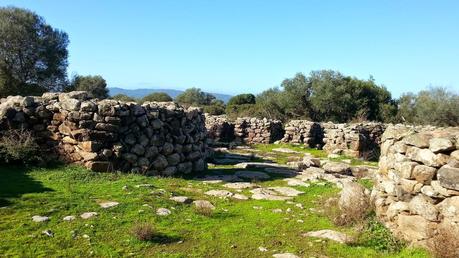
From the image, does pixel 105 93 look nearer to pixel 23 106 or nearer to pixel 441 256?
pixel 23 106

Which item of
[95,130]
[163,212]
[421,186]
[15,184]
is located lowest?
[163,212]

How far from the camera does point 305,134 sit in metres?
24.5

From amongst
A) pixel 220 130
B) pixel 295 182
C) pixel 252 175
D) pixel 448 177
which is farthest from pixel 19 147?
pixel 220 130

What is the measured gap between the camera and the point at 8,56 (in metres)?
29.3

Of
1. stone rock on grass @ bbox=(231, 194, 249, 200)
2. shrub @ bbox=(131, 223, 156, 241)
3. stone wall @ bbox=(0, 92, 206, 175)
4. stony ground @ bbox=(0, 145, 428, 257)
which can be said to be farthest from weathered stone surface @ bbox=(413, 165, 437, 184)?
stone wall @ bbox=(0, 92, 206, 175)

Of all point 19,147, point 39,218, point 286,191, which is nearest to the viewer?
point 39,218

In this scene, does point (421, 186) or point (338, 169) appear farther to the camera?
point (338, 169)

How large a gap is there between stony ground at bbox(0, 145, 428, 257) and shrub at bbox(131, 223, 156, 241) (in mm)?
70

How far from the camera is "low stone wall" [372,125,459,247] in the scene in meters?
5.86

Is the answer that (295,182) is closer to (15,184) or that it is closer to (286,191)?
(286,191)

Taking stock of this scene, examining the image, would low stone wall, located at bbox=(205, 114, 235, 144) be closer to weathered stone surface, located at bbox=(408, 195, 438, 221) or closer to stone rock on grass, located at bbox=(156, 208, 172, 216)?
stone rock on grass, located at bbox=(156, 208, 172, 216)

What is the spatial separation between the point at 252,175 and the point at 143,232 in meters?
6.39

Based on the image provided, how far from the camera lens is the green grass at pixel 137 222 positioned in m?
5.89

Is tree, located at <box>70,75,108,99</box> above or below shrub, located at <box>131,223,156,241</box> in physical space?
above
